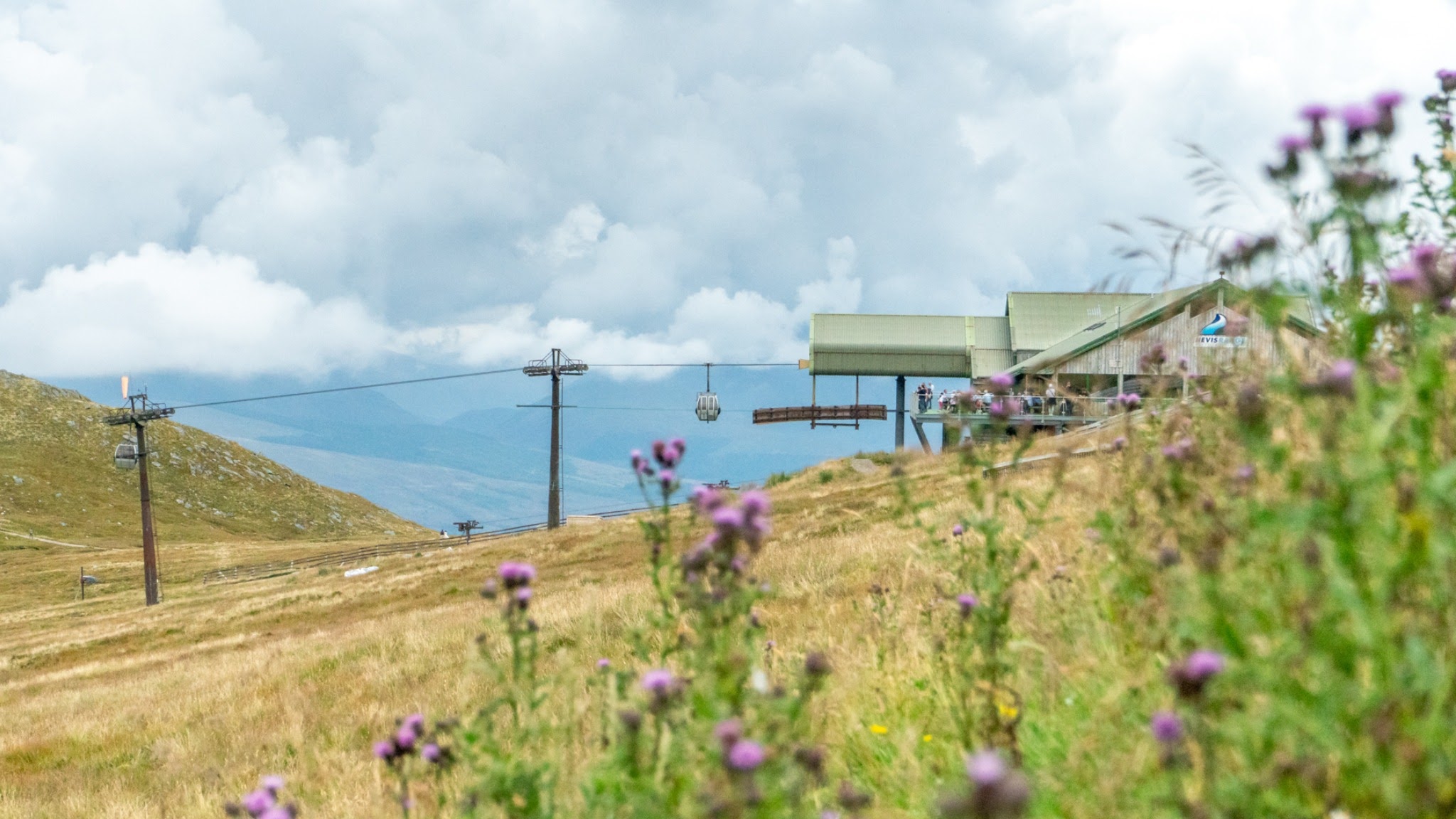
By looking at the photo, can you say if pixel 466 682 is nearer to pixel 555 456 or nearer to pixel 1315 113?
pixel 1315 113

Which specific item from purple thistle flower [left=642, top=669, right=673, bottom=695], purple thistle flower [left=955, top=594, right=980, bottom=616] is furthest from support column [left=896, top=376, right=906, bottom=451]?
purple thistle flower [left=642, top=669, right=673, bottom=695]

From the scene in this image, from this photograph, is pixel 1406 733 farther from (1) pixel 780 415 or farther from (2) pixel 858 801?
(1) pixel 780 415

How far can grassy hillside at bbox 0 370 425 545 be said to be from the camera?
413ft

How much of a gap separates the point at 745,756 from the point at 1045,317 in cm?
4873

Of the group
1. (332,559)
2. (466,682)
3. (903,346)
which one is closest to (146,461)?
(332,559)

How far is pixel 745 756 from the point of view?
179 cm

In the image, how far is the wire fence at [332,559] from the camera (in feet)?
215

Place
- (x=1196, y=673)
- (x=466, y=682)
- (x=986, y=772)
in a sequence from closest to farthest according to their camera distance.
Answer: (x=986, y=772) < (x=1196, y=673) < (x=466, y=682)

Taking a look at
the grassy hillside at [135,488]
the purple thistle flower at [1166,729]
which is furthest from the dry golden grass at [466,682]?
the grassy hillside at [135,488]

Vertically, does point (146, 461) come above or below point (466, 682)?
below

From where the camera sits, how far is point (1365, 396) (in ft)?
5.52

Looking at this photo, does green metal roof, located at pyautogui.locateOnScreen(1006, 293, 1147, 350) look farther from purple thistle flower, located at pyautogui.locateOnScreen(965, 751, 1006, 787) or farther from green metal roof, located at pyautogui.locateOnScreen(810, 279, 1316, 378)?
purple thistle flower, located at pyautogui.locateOnScreen(965, 751, 1006, 787)

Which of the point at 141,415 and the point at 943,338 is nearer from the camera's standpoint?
the point at 943,338

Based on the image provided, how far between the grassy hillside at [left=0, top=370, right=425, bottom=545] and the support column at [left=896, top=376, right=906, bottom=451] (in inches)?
3530
